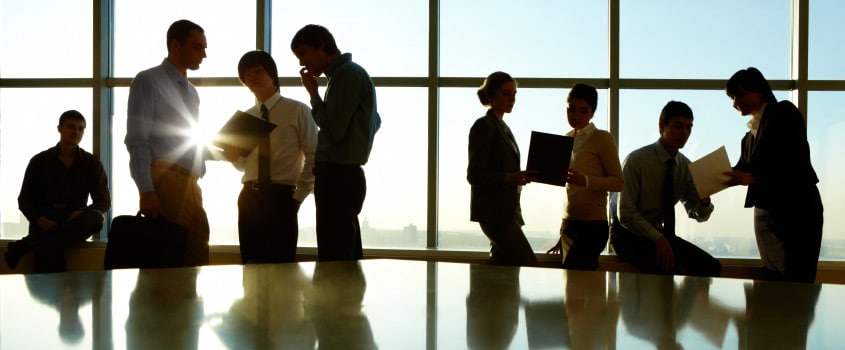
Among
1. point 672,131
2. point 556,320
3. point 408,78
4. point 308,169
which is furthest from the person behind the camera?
point 408,78

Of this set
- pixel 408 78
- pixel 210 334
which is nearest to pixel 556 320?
pixel 210 334

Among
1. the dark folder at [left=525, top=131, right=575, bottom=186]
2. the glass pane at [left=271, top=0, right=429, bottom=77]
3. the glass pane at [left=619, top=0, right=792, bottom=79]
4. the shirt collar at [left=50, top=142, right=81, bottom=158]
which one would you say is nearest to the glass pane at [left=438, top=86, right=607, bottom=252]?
the glass pane at [left=271, top=0, right=429, bottom=77]

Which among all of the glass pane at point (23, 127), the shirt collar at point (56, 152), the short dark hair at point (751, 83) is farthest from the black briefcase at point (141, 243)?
the glass pane at point (23, 127)

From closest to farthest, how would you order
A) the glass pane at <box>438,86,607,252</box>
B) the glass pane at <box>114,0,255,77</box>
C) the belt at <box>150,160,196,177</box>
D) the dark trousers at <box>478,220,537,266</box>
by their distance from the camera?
1. the belt at <box>150,160,196,177</box>
2. the dark trousers at <box>478,220,537,266</box>
3. the glass pane at <box>438,86,607,252</box>
4. the glass pane at <box>114,0,255,77</box>

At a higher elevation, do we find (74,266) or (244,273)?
(244,273)

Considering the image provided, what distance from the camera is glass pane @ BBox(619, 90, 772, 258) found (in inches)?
205

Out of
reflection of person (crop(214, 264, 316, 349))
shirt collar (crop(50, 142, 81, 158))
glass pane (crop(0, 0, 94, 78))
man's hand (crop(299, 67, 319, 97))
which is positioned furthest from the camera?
glass pane (crop(0, 0, 94, 78))

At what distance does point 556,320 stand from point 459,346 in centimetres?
14

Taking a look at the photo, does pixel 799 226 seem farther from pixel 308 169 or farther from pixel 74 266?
pixel 74 266

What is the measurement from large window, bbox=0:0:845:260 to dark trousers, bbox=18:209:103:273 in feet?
1.49

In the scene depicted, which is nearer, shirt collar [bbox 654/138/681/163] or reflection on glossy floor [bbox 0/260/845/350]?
reflection on glossy floor [bbox 0/260/845/350]

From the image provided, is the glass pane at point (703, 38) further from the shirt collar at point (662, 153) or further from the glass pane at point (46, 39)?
the glass pane at point (46, 39)

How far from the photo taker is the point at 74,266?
17.6ft

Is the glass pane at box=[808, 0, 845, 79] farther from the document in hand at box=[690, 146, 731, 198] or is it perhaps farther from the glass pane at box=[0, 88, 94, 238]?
the glass pane at box=[0, 88, 94, 238]
